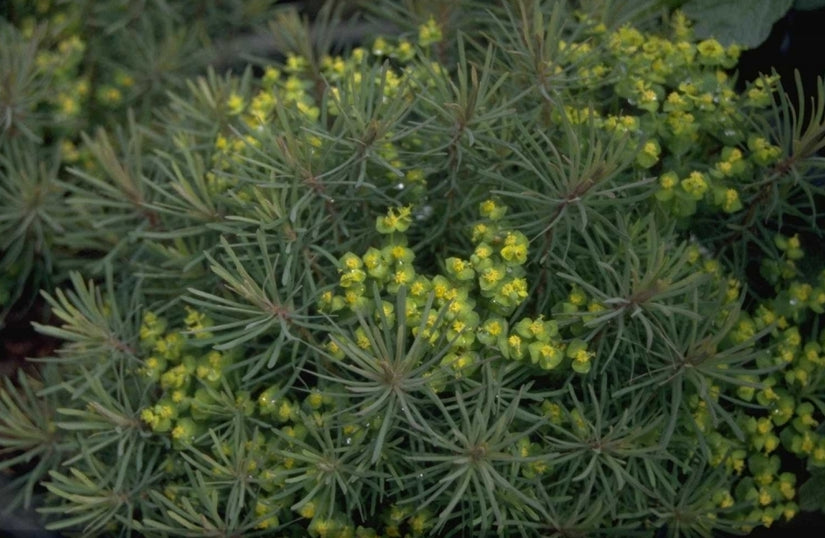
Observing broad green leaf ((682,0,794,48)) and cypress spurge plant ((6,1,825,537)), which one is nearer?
cypress spurge plant ((6,1,825,537))

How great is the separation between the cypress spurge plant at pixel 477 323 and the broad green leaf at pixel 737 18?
0.31 ft

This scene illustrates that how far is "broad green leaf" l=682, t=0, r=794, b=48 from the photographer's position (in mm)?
1563

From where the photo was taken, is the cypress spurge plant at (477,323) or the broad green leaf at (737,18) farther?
the broad green leaf at (737,18)

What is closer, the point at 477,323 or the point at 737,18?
the point at 477,323

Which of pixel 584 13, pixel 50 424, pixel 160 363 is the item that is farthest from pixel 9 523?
pixel 584 13

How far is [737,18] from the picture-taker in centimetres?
158

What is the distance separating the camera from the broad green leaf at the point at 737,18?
156 cm

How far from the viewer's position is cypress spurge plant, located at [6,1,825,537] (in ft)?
3.95

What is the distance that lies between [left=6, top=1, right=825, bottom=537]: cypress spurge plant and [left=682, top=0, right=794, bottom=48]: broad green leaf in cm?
9

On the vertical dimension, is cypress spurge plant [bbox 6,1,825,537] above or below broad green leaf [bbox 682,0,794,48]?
below

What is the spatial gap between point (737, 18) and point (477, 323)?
745mm

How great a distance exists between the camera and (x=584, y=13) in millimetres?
1589

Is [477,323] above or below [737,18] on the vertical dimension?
below

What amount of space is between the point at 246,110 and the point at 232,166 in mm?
322
